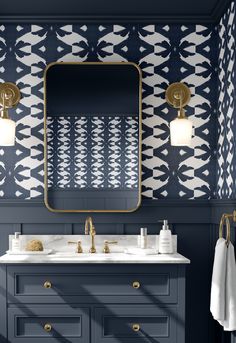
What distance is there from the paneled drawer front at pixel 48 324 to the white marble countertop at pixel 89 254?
0.29m

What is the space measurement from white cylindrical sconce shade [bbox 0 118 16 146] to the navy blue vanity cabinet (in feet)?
2.74

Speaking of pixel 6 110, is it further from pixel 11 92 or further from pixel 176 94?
pixel 176 94

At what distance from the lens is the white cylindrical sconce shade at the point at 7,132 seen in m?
3.25

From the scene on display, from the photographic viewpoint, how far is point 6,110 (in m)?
3.33

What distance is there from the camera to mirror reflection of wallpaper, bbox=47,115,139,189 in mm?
3447

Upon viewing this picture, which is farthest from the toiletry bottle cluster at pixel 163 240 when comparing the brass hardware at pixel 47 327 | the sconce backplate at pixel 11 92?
the sconce backplate at pixel 11 92

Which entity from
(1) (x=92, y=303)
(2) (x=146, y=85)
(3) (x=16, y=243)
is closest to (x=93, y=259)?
(1) (x=92, y=303)

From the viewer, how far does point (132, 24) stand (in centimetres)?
351

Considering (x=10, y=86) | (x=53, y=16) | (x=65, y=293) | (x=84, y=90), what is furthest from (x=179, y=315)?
(x=53, y=16)

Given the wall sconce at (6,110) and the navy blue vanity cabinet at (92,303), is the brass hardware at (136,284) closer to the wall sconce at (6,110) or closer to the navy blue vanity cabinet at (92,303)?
the navy blue vanity cabinet at (92,303)

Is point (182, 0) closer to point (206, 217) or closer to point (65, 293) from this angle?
point (206, 217)

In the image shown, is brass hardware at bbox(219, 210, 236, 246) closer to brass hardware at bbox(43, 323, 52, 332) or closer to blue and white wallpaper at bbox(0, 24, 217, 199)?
blue and white wallpaper at bbox(0, 24, 217, 199)

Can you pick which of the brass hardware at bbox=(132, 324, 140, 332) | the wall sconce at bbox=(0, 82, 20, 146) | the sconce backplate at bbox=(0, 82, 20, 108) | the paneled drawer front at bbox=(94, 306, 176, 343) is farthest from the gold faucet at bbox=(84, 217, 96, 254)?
the sconce backplate at bbox=(0, 82, 20, 108)

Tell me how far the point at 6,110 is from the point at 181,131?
1193mm
